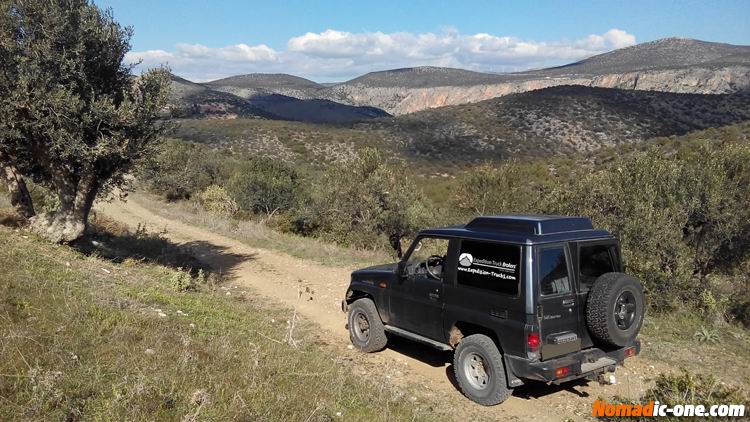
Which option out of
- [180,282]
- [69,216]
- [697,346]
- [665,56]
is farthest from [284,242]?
[665,56]

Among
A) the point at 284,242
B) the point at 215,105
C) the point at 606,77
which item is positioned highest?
the point at 606,77

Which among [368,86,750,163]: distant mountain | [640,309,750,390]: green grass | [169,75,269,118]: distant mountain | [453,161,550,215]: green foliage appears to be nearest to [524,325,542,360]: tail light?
[640,309,750,390]: green grass

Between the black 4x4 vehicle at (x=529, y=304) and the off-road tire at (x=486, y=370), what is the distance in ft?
0.04

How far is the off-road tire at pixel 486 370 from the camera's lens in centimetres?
603

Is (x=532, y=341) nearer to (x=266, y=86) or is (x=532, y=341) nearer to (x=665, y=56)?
(x=665, y=56)

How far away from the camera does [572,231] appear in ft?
20.7

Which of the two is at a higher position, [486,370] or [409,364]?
[486,370]

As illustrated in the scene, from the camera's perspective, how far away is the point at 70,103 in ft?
30.6

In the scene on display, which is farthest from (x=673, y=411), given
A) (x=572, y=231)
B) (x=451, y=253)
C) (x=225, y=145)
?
(x=225, y=145)

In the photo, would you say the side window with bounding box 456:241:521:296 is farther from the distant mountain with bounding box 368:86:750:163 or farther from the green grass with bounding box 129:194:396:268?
the distant mountain with bounding box 368:86:750:163

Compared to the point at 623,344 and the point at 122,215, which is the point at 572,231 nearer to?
the point at 623,344

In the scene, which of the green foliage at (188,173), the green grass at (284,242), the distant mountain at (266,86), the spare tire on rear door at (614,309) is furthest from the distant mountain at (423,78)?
the spare tire on rear door at (614,309)

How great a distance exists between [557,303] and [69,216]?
994 centimetres

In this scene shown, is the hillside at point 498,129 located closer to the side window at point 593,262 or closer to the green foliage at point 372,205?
the green foliage at point 372,205
